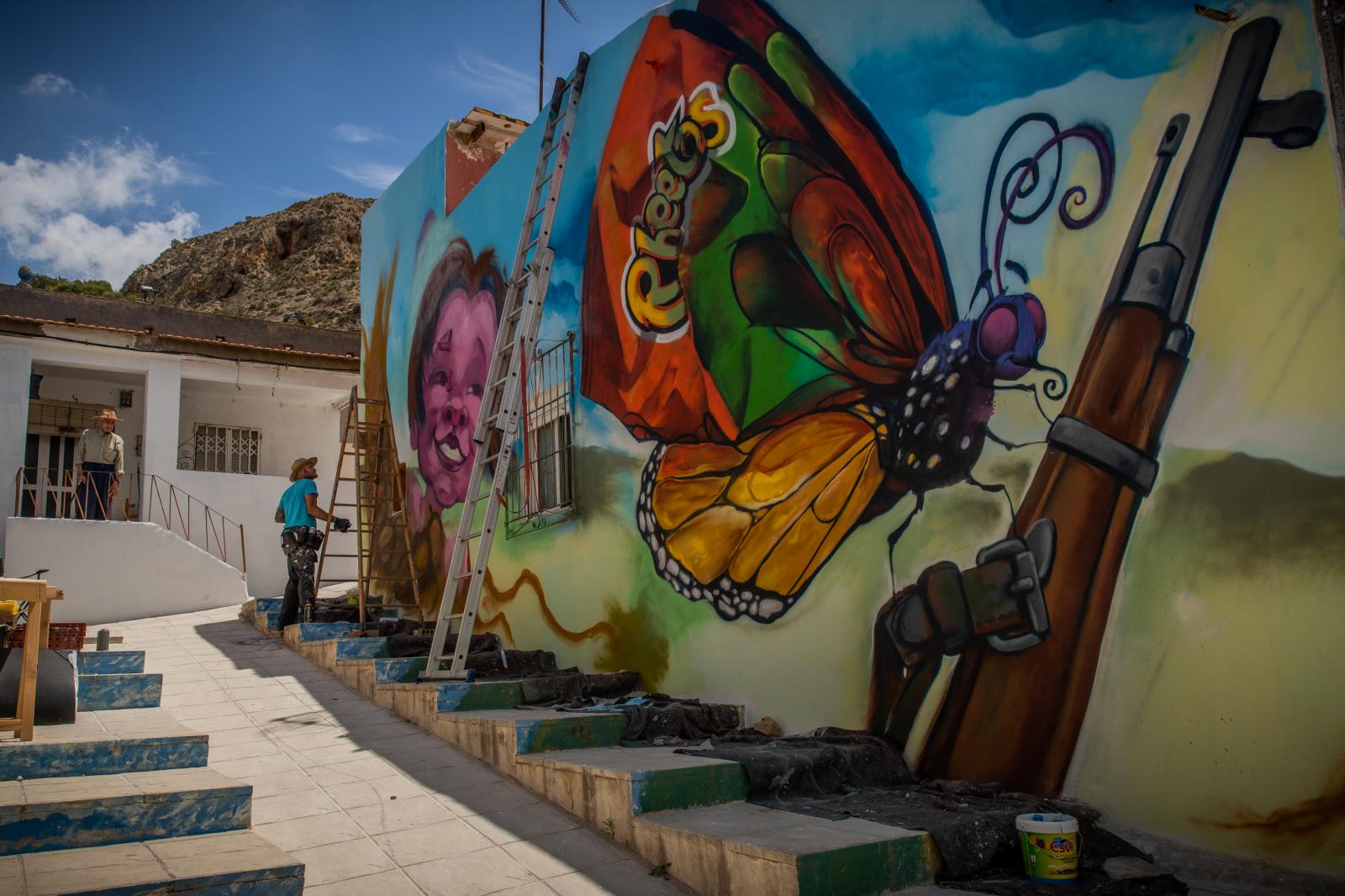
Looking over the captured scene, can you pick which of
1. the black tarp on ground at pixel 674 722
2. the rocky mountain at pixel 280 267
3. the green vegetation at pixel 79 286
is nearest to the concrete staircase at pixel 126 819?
the black tarp on ground at pixel 674 722

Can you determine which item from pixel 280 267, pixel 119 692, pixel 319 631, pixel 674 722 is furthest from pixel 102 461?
pixel 280 267

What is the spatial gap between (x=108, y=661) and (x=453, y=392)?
403 centimetres

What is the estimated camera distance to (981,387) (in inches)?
161

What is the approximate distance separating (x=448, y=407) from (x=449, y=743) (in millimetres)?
4388

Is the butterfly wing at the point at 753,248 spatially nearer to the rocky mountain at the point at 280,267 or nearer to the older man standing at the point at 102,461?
the older man standing at the point at 102,461

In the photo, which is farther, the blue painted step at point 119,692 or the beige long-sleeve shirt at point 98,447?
the beige long-sleeve shirt at point 98,447

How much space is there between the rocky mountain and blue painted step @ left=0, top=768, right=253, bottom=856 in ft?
99.5

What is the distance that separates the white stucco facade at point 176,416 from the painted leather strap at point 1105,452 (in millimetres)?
13693

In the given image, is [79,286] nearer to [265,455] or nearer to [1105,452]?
[265,455]

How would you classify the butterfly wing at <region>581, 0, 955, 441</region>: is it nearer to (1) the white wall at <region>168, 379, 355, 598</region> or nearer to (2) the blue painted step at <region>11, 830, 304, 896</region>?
(2) the blue painted step at <region>11, 830, 304, 896</region>

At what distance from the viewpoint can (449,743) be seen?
5.61 metres

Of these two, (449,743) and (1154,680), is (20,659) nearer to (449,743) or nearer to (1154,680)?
(449,743)

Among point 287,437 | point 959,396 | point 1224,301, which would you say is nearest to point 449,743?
point 959,396

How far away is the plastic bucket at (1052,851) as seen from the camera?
10.1 ft
